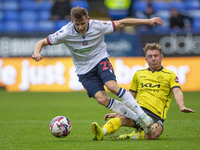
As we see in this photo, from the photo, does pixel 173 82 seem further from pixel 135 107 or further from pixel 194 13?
pixel 194 13

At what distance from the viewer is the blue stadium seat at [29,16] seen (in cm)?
1919

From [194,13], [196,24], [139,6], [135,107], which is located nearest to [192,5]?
[194,13]

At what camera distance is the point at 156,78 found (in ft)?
21.3

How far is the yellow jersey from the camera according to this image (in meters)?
6.38

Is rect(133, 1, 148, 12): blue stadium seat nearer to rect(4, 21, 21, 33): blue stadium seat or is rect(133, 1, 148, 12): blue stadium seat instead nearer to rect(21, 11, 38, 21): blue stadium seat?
rect(21, 11, 38, 21): blue stadium seat

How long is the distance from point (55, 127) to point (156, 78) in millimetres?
1629

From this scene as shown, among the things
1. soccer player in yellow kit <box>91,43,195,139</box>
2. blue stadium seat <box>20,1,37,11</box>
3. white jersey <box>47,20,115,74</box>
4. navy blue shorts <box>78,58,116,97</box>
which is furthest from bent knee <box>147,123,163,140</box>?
blue stadium seat <box>20,1,37,11</box>

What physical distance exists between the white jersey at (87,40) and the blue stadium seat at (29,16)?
12.9 m

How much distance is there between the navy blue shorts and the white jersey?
68 mm

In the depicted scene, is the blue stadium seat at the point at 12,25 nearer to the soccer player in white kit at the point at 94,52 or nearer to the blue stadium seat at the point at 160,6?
the blue stadium seat at the point at 160,6

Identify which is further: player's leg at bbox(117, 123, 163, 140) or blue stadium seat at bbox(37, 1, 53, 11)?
blue stadium seat at bbox(37, 1, 53, 11)

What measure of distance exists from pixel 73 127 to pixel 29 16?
1205 cm

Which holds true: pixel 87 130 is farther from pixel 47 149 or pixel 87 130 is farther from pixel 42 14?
pixel 42 14

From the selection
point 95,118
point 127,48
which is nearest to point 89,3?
point 127,48
